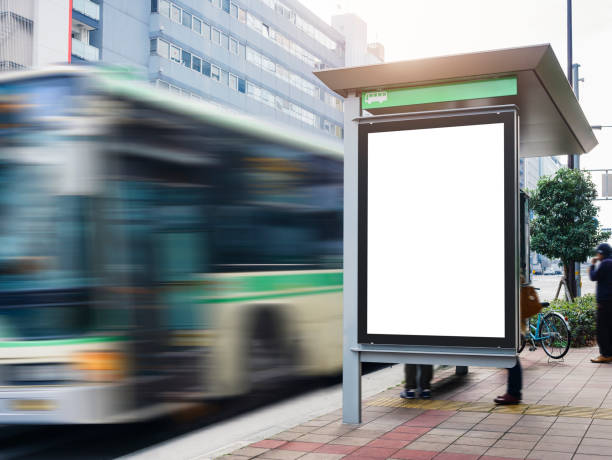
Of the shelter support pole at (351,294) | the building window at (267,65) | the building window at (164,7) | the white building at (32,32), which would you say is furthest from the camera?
the building window at (267,65)

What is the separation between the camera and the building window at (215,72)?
48.3 m

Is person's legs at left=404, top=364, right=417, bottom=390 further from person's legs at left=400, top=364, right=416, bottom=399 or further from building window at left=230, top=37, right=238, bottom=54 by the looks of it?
building window at left=230, top=37, right=238, bottom=54

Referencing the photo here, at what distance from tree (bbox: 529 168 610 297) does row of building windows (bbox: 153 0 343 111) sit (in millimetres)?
31708

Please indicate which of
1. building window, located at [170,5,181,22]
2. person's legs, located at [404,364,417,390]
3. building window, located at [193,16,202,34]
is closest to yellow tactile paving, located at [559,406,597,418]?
person's legs, located at [404,364,417,390]

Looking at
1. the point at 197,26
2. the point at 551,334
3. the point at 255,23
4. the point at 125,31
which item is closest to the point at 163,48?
the point at 125,31

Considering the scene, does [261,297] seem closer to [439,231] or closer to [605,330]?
[439,231]

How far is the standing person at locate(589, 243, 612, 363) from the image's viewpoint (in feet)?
36.7

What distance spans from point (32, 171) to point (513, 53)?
4.07 m

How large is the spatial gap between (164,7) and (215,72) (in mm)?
6247

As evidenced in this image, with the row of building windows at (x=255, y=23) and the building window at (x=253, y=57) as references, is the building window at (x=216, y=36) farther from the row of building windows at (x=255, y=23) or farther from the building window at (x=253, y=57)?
the building window at (x=253, y=57)

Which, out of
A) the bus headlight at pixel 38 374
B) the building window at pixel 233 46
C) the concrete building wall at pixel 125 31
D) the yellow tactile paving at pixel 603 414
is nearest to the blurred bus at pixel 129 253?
the bus headlight at pixel 38 374

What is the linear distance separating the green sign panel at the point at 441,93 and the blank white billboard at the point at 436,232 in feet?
0.97

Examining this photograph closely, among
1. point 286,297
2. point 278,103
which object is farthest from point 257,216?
point 278,103

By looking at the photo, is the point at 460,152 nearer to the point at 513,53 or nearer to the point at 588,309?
the point at 513,53
